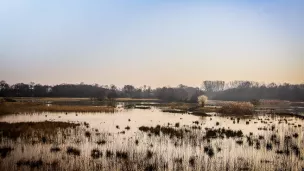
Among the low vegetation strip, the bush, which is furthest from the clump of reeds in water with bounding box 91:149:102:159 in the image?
the bush

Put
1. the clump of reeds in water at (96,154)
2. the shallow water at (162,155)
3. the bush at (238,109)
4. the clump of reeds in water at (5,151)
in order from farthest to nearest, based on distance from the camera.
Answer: the bush at (238,109), the clump of reeds in water at (96,154), the clump of reeds in water at (5,151), the shallow water at (162,155)

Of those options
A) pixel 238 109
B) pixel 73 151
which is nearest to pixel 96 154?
pixel 73 151

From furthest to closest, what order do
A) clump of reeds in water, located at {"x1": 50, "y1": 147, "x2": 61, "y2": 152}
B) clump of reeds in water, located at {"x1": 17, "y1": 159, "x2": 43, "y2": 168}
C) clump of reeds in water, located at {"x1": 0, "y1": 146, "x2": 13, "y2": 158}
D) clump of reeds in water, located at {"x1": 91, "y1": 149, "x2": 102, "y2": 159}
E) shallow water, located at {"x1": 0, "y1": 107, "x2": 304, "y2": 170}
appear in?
clump of reeds in water, located at {"x1": 50, "y1": 147, "x2": 61, "y2": 152} → clump of reeds in water, located at {"x1": 91, "y1": 149, "x2": 102, "y2": 159} → clump of reeds in water, located at {"x1": 0, "y1": 146, "x2": 13, "y2": 158} → shallow water, located at {"x1": 0, "y1": 107, "x2": 304, "y2": 170} → clump of reeds in water, located at {"x1": 17, "y1": 159, "x2": 43, "y2": 168}

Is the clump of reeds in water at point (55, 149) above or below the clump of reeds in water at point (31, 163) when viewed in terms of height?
below

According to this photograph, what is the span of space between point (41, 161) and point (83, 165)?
197 centimetres

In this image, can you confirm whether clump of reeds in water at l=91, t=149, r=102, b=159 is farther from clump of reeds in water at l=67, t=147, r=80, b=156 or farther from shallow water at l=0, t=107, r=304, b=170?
clump of reeds in water at l=67, t=147, r=80, b=156

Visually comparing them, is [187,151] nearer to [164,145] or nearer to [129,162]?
[164,145]

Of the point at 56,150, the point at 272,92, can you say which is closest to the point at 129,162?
the point at 56,150

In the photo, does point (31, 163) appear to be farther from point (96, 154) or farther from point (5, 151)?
point (5, 151)

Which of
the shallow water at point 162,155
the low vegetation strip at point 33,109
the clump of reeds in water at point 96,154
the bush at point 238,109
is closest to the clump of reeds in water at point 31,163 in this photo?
the shallow water at point 162,155

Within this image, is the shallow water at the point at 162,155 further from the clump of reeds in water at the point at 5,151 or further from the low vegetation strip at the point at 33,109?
the low vegetation strip at the point at 33,109

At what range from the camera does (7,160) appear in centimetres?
1302

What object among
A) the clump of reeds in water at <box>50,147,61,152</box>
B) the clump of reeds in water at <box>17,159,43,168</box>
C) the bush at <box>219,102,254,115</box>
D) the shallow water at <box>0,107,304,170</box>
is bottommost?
the shallow water at <box>0,107,304,170</box>

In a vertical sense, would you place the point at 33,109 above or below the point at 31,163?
above
